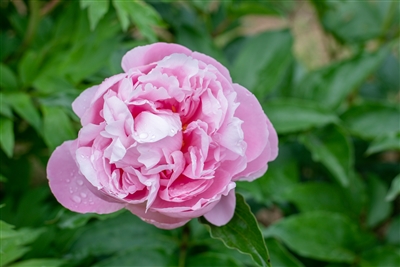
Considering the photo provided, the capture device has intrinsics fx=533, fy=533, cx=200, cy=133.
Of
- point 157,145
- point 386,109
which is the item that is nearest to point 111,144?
point 157,145

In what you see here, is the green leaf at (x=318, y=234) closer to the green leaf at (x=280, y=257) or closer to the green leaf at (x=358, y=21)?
the green leaf at (x=280, y=257)

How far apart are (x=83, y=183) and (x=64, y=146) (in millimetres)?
47

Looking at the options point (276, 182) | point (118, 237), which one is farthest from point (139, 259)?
point (276, 182)

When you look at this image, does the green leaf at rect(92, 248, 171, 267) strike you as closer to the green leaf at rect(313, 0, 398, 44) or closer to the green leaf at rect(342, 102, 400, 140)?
the green leaf at rect(342, 102, 400, 140)

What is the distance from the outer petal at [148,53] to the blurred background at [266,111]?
0.54 ft

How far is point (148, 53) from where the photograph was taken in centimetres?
58

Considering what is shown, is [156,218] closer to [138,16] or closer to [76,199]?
[76,199]

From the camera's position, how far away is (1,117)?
2.56 ft

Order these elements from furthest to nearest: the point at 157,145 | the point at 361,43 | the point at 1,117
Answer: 1. the point at 361,43
2. the point at 1,117
3. the point at 157,145

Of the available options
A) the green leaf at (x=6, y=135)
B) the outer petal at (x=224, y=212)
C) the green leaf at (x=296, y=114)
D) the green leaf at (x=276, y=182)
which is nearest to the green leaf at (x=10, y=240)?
the green leaf at (x=6, y=135)

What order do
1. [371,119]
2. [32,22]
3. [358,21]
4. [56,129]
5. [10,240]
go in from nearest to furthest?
[10,240]
[56,129]
[32,22]
[371,119]
[358,21]

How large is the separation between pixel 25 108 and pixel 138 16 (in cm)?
22

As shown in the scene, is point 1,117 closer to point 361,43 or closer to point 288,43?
point 288,43

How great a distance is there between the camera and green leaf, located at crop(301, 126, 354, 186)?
36.8 inches
